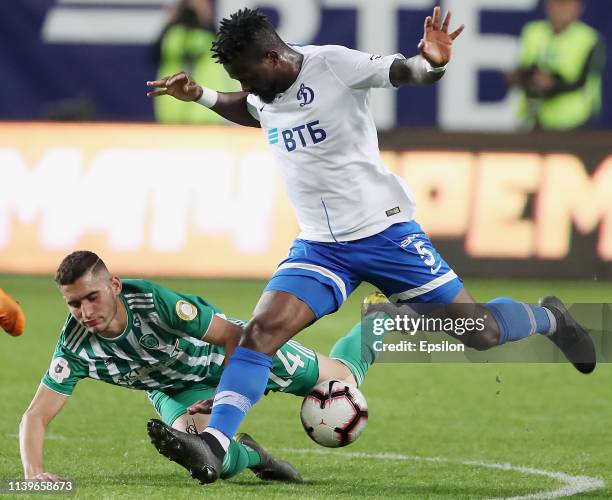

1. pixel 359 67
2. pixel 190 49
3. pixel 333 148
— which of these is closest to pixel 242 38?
pixel 359 67

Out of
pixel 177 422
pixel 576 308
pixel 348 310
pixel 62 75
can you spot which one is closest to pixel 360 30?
pixel 62 75

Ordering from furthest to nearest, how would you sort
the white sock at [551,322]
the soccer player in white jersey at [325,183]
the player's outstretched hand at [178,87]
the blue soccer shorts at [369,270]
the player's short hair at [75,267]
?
the white sock at [551,322] → the player's outstretched hand at [178,87] → the blue soccer shorts at [369,270] → the soccer player in white jersey at [325,183] → the player's short hair at [75,267]

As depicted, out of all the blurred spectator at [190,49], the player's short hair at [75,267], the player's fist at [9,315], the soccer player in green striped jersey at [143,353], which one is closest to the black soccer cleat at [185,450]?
the soccer player in green striped jersey at [143,353]

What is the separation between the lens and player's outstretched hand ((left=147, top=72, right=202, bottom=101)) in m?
6.75

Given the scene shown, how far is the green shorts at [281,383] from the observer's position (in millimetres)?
6609

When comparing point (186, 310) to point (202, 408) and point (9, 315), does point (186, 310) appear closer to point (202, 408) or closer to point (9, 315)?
point (202, 408)

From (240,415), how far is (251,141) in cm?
847

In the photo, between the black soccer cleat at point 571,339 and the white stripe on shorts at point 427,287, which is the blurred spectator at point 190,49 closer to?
the black soccer cleat at point 571,339

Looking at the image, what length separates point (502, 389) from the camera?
30.8 feet

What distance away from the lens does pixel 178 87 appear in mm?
6801

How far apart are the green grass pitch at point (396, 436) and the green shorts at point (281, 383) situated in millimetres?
272

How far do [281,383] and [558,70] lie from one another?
10.4 meters

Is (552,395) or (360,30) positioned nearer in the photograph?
(552,395)

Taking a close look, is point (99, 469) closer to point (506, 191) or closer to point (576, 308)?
point (576, 308)
